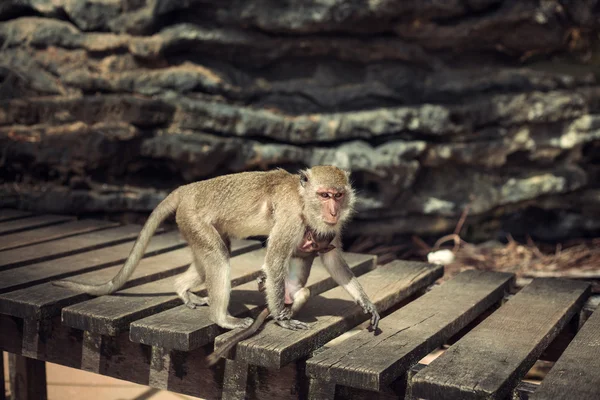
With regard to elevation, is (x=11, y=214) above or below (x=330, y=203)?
below

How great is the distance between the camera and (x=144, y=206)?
5898mm

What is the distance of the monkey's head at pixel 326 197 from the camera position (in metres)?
3.19

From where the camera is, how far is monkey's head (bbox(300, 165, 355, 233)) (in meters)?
3.19

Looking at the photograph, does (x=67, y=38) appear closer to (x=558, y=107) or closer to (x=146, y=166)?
(x=146, y=166)

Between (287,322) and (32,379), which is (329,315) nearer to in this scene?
(287,322)

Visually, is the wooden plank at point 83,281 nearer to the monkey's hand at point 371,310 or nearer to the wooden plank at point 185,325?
the wooden plank at point 185,325

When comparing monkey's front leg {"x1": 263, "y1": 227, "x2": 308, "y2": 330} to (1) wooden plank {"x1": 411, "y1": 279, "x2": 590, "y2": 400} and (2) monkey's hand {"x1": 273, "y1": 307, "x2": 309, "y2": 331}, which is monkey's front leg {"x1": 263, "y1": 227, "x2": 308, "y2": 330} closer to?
(2) monkey's hand {"x1": 273, "y1": 307, "x2": 309, "y2": 331}

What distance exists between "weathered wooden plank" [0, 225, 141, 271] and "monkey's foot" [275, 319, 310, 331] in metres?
1.70

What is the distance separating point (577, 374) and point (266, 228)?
1446 millimetres

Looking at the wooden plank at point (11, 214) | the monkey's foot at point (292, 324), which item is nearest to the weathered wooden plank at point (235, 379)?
the monkey's foot at point (292, 324)

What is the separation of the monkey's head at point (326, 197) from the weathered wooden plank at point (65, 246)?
1.75 m

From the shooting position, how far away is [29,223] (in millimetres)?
5082

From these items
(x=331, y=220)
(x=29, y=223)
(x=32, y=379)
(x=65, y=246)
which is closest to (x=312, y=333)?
(x=331, y=220)

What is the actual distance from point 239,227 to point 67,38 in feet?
11.0
